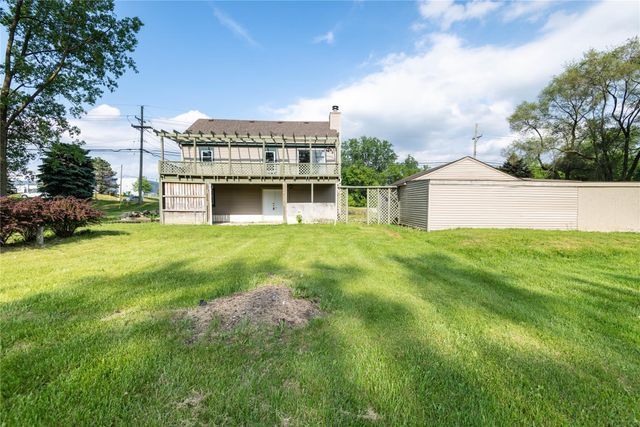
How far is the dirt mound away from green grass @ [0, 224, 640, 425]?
18 cm

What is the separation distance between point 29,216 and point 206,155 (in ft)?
33.7

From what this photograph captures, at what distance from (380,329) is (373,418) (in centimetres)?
131

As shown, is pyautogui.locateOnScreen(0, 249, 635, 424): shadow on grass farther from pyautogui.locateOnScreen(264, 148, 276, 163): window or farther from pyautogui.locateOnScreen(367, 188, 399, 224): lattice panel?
pyautogui.locateOnScreen(264, 148, 276, 163): window

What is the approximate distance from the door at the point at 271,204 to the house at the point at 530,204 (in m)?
8.82

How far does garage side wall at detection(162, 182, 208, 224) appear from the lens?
14.9 metres

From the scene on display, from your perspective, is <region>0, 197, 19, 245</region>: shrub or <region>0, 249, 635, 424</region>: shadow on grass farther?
<region>0, 197, 19, 245</region>: shrub

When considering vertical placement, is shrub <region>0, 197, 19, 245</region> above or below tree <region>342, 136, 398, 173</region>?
below

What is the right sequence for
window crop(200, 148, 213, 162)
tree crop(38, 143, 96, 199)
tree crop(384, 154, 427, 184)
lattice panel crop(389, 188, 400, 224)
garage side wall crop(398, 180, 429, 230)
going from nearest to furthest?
garage side wall crop(398, 180, 429, 230)
lattice panel crop(389, 188, 400, 224)
window crop(200, 148, 213, 162)
tree crop(38, 143, 96, 199)
tree crop(384, 154, 427, 184)

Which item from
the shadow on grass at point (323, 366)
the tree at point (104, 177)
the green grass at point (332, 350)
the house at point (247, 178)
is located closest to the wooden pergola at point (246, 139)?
the house at point (247, 178)

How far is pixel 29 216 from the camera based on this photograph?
24.4 ft

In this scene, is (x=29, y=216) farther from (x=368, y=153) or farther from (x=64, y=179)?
(x=368, y=153)

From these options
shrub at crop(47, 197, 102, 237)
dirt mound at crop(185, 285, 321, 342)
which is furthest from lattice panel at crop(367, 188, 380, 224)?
dirt mound at crop(185, 285, 321, 342)

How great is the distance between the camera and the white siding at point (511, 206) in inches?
480

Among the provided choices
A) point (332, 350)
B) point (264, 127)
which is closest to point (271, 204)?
point (264, 127)
